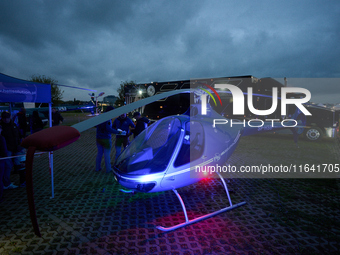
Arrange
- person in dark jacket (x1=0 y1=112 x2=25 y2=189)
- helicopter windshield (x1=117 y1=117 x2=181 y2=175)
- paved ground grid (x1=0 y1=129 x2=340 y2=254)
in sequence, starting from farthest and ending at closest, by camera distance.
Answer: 1. person in dark jacket (x1=0 y1=112 x2=25 y2=189)
2. helicopter windshield (x1=117 y1=117 x2=181 y2=175)
3. paved ground grid (x1=0 y1=129 x2=340 y2=254)

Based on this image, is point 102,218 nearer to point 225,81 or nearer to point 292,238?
point 292,238

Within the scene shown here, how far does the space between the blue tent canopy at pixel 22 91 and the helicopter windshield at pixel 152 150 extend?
233cm

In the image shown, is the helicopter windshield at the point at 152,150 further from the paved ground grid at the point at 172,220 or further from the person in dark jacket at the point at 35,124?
the person in dark jacket at the point at 35,124

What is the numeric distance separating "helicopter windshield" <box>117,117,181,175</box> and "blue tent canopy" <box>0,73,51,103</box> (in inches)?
91.8

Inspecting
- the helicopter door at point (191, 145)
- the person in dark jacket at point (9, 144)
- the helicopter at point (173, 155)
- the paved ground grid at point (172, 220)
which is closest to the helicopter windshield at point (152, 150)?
the helicopter at point (173, 155)

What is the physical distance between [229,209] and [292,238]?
1075 millimetres

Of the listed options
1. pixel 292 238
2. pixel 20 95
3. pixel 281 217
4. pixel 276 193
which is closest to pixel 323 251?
pixel 292 238

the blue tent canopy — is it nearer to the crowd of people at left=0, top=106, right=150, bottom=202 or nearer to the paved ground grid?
the crowd of people at left=0, top=106, right=150, bottom=202

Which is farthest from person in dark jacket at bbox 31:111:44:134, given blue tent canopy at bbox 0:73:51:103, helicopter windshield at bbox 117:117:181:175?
helicopter windshield at bbox 117:117:181:175

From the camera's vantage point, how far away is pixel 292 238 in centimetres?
299

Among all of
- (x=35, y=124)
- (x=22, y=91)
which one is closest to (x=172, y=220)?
(x=22, y=91)

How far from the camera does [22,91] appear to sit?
4062mm

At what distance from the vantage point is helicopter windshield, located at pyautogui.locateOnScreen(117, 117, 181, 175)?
3.27 m

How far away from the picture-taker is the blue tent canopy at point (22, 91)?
155 inches
